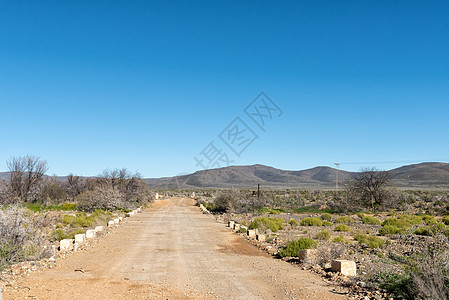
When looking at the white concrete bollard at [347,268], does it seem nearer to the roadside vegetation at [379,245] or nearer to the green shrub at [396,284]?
the roadside vegetation at [379,245]

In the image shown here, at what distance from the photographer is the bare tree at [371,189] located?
4488 centimetres

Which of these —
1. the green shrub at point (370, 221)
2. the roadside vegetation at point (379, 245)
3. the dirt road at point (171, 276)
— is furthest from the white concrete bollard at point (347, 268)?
the green shrub at point (370, 221)

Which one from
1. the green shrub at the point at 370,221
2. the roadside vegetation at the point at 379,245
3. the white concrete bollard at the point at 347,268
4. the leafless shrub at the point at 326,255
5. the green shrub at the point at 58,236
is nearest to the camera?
the roadside vegetation at the point at 379,245

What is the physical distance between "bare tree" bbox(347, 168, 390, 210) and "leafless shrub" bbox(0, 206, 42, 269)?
40105 millimetres

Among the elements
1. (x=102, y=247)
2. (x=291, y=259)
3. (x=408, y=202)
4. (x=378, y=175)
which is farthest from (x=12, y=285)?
(x=408, y=202)

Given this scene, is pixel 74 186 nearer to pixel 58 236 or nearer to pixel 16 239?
pixel 58 236

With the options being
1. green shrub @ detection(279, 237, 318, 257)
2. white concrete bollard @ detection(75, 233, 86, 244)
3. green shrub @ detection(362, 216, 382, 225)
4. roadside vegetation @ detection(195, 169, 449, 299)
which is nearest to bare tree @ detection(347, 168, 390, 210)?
roadside vegetation @ detection(195, 169, 449, 299)

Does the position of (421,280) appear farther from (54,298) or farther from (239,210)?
(239,210)

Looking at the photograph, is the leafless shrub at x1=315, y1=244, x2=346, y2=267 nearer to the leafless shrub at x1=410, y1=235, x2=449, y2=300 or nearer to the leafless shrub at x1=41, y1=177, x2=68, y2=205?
the leafless shrub at x1=410, y1=235, x2=449, y2=300

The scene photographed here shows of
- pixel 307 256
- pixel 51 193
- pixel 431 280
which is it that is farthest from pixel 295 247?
pixel 51 193

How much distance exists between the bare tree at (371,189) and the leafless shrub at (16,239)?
40105 mm

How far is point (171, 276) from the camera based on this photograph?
10.2 metres

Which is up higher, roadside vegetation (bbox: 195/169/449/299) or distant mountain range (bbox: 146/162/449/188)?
distant mountain range (bbox: 146/162/449/188)

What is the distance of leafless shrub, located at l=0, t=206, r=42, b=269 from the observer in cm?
1048
